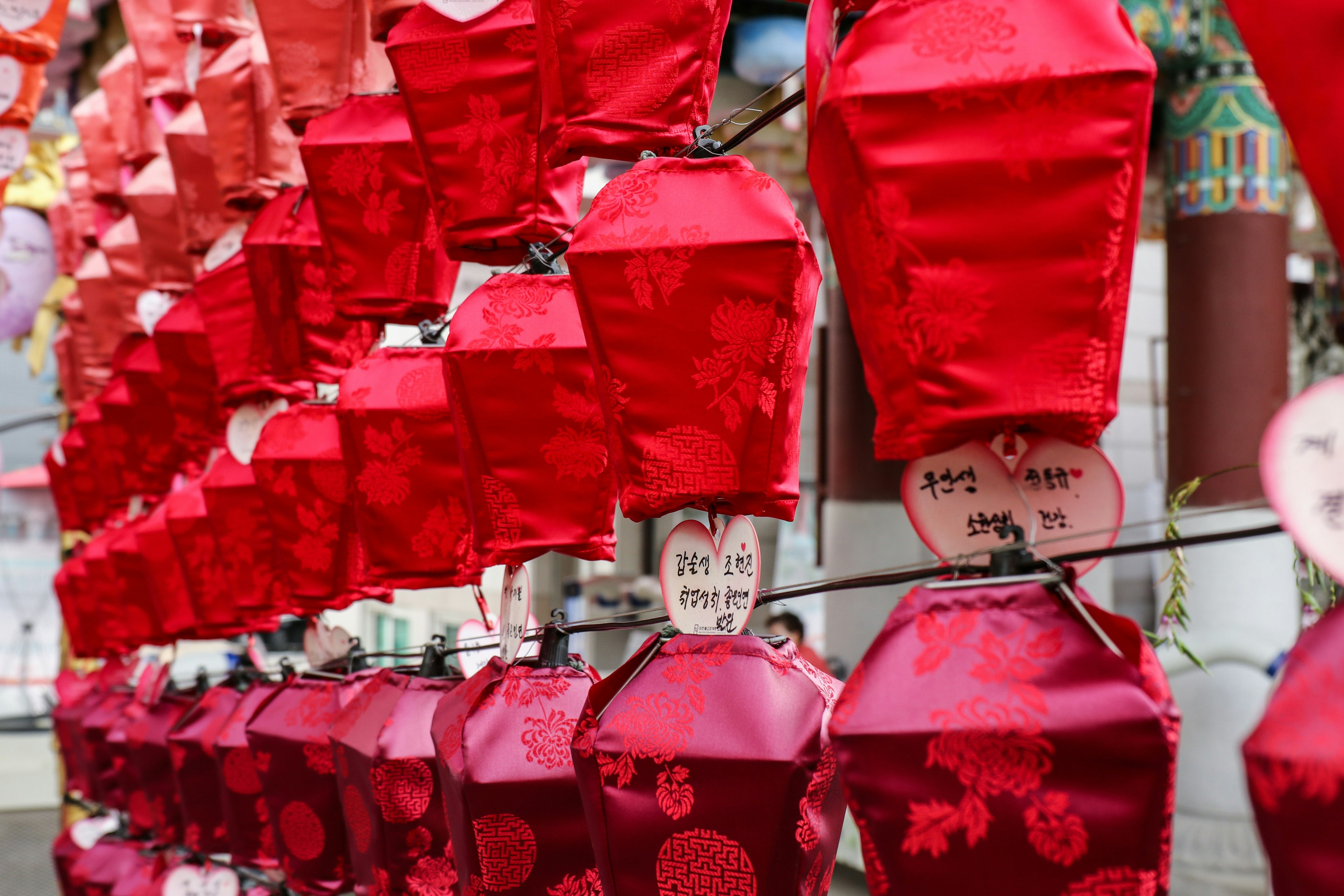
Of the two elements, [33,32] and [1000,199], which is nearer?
[1000,199]

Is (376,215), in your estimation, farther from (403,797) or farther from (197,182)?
(197,182)

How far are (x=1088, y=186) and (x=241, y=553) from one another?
6.35ft

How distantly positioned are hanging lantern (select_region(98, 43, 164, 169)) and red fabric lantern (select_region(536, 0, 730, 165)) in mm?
2350

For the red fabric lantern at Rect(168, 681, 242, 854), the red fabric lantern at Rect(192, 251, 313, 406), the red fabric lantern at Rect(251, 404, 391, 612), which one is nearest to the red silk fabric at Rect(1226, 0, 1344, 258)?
the red fabric lantern at Rect(251, 404, 391, 612)

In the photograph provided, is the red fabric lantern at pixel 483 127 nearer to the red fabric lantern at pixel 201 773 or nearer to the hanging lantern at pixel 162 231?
the red fabric lantern at pixel 201 773

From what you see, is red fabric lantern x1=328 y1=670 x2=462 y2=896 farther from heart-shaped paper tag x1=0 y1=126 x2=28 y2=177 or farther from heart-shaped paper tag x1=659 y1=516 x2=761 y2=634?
heart-shaped paper tag x1=0 y1=126 x2=28 y2=177

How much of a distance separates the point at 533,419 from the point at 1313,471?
908 mm

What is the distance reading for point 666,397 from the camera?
44.9 inches

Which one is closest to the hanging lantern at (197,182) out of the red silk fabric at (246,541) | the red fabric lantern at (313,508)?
the red silk fabric at (246,541)

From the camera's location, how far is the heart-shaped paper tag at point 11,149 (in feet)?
9.23

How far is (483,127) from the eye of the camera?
1.50 metres

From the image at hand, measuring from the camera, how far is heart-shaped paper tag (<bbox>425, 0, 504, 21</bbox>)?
149 centimetres

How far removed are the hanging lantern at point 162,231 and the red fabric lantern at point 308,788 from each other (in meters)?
1.52

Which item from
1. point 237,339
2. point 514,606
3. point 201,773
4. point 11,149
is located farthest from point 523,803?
point 11,149
